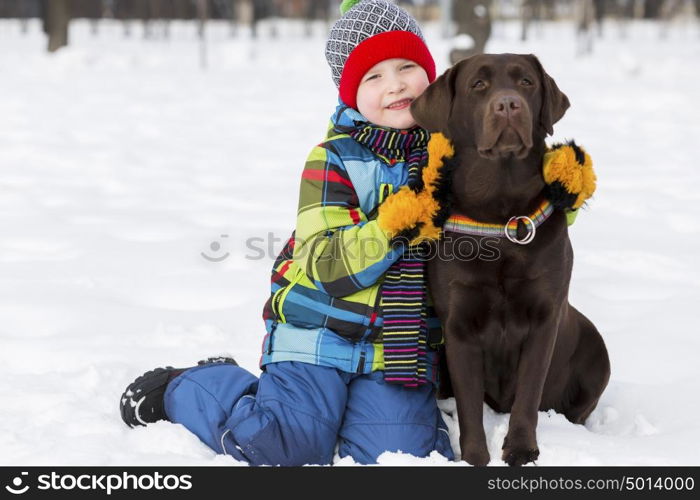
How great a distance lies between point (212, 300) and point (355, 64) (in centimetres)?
153

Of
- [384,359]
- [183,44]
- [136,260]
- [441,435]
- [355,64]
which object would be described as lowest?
[183,44]

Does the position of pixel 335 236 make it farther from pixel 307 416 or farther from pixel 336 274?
pixel 307 416

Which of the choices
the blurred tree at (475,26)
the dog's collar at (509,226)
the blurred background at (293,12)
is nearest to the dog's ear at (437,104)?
the dog's collar at (509,226)

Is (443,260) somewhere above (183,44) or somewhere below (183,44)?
above

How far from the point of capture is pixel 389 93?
8.79ft

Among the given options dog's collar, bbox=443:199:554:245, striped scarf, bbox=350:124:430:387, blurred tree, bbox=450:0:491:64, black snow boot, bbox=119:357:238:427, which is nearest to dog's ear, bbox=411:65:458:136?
striped scarf, bbox=350:124:430:387

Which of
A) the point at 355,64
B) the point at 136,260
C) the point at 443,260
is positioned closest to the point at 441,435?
the point at 443,260

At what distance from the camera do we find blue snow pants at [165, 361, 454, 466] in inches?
97.9

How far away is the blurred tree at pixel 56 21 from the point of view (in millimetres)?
16125

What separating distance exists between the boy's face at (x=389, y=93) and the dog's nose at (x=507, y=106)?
46 cm

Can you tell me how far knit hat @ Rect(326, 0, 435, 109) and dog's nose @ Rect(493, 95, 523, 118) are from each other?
589 millimetres

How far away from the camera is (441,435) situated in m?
2.61
